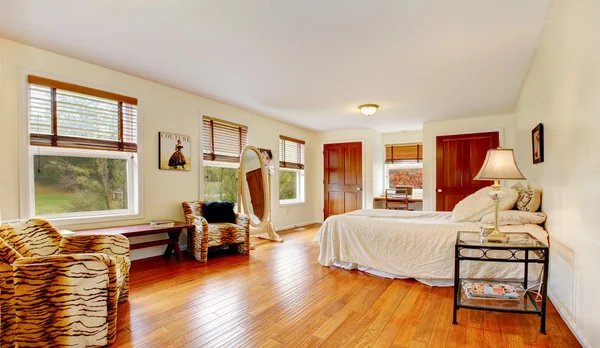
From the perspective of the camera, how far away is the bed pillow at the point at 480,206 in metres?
2.88

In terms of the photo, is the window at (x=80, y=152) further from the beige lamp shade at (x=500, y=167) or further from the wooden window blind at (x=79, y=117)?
the beige lamp shade at (x=500, y=167)

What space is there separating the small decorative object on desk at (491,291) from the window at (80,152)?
3.60m

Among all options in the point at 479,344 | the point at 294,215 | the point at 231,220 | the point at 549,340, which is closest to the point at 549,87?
the point at 549,340

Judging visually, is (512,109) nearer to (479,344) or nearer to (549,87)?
(549,87)

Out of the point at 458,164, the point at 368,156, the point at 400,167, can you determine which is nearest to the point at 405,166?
the point at 400,167

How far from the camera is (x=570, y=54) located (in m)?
1.99

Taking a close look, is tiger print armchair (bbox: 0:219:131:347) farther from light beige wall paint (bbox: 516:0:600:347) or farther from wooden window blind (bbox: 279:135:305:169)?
wooden window blind (bbox: 279:135:305:169)

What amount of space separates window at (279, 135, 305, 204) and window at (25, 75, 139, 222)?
9.69 feet

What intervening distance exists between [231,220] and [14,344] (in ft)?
8.39

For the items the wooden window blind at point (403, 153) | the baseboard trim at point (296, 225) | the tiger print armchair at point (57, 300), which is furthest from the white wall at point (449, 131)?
the tiger print armchair at point (57, 300)

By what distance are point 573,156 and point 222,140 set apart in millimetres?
4149

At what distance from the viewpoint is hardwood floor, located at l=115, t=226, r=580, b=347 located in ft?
6.14

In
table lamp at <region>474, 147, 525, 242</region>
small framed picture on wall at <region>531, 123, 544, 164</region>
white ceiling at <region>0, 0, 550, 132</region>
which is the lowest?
table lamp at <region>474, 147, 525, 242</region>

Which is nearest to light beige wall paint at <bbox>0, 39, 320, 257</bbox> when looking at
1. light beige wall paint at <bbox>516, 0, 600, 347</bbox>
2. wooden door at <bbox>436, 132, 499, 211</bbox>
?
wooden door at <bbox>436, 132, 499, 211</bbox>
